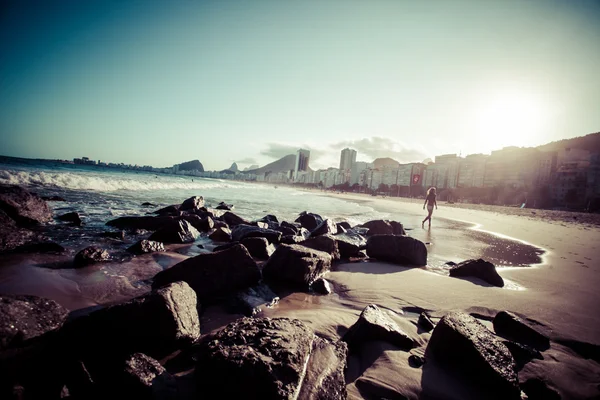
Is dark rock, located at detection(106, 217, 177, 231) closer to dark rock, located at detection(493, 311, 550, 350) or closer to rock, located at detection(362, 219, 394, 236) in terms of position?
rock, located at detection(362, 219, 394, 236)

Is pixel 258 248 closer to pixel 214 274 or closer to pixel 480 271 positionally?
pixel 214 274

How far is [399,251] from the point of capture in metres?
4.93

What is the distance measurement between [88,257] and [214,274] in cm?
222

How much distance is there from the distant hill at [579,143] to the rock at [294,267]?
3965 inches

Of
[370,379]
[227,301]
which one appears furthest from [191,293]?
[370,379]

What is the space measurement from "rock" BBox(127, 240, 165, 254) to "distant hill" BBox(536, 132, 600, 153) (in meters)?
102

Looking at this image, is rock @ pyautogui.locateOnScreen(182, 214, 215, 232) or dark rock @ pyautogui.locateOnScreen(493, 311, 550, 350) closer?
dark rock @ pyautogui.locateOnScreen(493, 311, 550, 350)

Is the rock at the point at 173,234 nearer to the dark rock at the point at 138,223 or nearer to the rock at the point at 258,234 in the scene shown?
the dark rock at the point at 138,223

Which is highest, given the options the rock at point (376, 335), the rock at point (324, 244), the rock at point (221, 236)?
the rock at point (324, 244)

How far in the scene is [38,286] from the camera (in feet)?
9.35

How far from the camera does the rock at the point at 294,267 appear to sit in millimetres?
3520

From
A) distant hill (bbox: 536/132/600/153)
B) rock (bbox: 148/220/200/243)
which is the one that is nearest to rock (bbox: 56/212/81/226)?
rock (bbox: 148/220/200/243)

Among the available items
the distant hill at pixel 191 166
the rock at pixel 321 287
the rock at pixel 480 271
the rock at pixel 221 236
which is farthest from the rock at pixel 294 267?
the distant hill at pixel 191 166

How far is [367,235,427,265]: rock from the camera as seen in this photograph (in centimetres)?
490
